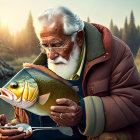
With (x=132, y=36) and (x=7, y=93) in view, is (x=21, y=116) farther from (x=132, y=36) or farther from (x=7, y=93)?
(x=132, y=36)

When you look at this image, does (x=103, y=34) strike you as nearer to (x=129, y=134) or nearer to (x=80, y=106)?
(x=80, y=106)

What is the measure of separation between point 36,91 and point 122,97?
1.90ft

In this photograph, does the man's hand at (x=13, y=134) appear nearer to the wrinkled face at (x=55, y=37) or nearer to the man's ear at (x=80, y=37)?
the wrinkled face at (x=55, y=37)

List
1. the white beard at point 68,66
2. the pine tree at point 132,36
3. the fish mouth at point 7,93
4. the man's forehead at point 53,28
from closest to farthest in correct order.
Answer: the fish mouth at point 7,93 < the man's forehead at point 53,28 < the white beard at point 68,66 < the pine tree at point 132,36

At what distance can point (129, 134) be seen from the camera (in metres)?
1.82

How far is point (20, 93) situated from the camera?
4.95 feet

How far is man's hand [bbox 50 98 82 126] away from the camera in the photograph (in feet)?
5.16

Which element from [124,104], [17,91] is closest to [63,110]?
[17,91]

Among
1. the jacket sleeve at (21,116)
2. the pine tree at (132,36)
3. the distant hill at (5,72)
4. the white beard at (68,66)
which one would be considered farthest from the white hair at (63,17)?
the pine tree at (132,36)

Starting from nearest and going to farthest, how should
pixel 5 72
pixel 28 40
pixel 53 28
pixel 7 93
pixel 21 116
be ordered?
pixel 7 93, pixel 53 28, pixel 21 116, pixel 5 72, pixel 28 40

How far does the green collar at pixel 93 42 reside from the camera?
5.66 ft

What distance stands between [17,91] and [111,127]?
2.19ft

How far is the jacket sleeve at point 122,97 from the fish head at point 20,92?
1.56ft

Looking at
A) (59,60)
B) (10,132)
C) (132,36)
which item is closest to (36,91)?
(59,60)
